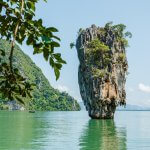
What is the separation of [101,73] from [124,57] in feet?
15.3

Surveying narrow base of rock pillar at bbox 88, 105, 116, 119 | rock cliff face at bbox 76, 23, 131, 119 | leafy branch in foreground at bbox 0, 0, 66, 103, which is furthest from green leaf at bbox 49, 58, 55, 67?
narrow base of rock pillar at bbox 88, 105, 116, 119

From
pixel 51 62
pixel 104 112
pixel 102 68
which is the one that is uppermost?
pixel 102 68

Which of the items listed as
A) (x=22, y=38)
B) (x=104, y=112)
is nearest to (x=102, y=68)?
(x=104, y=112)

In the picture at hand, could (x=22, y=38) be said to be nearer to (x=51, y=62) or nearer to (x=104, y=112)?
(x=51, y=62)

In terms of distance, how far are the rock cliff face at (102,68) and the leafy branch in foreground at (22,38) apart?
52.9 meters

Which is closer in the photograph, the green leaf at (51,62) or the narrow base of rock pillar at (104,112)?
the green leaf at (51,62)

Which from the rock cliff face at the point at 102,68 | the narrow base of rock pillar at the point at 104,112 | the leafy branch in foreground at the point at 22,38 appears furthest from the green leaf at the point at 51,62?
the narrow base of rock pillar at the point at 104,112

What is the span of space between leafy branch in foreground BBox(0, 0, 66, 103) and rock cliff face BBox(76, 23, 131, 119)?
52.9 meters

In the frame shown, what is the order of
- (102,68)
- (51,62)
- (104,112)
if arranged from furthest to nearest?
(102,68)
(104,112)
(51,62)

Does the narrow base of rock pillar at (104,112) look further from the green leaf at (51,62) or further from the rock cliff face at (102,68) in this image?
the green leaf at (51,62)

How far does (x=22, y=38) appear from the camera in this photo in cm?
297

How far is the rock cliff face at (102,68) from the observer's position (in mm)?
56562

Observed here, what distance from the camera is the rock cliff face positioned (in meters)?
56.6

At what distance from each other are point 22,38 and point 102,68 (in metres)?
55.1
